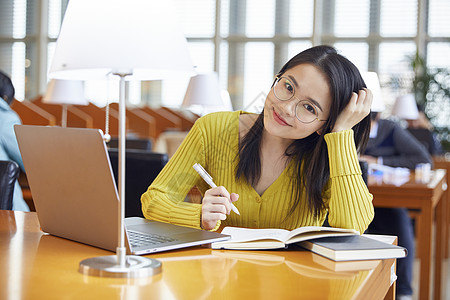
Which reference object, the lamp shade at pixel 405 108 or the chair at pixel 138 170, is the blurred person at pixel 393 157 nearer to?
the chair at pixel 138 170

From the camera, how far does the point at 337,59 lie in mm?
1434

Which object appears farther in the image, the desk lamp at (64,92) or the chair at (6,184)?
the desk lamp at (64,92)

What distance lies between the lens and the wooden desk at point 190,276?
0.80 m

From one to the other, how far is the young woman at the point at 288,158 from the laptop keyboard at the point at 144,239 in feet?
0.51

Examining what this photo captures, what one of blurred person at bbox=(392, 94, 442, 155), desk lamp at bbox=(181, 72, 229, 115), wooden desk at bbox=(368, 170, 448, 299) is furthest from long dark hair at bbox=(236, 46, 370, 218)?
blurred person at bbox=(392, 94, 442, 155)

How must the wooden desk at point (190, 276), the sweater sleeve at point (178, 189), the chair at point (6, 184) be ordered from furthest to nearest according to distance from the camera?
the chair at point (6, 184), the sweater sleeve at point (178, 189), the wooden desk at point (190, 276)

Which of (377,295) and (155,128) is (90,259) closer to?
(377,295)

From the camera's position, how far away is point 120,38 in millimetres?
830

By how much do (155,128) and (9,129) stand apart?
4.96m

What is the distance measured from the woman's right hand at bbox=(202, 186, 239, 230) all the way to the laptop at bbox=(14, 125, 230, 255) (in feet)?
0.20

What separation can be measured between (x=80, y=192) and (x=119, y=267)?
171 millimetres

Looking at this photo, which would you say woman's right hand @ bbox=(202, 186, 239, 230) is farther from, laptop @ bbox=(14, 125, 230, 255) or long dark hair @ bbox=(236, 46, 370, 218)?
long dark hair @ bbox=(236, 46, 370, 218)

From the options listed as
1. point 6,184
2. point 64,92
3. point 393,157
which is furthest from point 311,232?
point 64,92

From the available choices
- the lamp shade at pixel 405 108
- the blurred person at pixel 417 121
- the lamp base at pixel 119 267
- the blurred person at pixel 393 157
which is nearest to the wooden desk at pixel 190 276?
the lamp base at pixel 119 267
